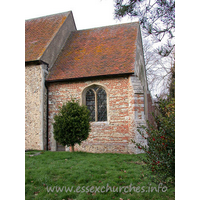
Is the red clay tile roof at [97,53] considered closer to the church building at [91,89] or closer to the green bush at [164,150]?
the church building at [91,89]

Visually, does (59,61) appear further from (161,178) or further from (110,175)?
(161,178)

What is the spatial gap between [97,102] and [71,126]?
3024 millimetres

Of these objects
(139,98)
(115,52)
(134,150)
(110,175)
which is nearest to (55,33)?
(115,52)

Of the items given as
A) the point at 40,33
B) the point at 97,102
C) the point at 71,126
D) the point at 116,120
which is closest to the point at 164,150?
the point at 71,126

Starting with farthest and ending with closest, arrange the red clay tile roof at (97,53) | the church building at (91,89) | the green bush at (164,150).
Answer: the red clay tile roof at (97,53), the church building at (91,89), the green bush at (164,150)

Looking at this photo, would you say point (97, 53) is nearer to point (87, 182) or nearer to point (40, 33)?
point (40, 33)

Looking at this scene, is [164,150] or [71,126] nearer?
[164,150]

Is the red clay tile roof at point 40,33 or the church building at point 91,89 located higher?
the red clay tile roof at point 40,33

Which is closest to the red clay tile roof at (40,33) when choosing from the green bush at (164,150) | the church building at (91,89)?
the church building at (91,89)

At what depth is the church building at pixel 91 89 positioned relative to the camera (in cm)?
1031

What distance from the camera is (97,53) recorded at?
12.5 meters

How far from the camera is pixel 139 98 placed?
10.2 meters

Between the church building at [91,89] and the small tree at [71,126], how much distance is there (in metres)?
1.98

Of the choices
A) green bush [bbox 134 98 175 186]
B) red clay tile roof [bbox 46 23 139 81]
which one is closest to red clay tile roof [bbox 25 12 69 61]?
red clay tile roof [bbox 46 23 139 81]
